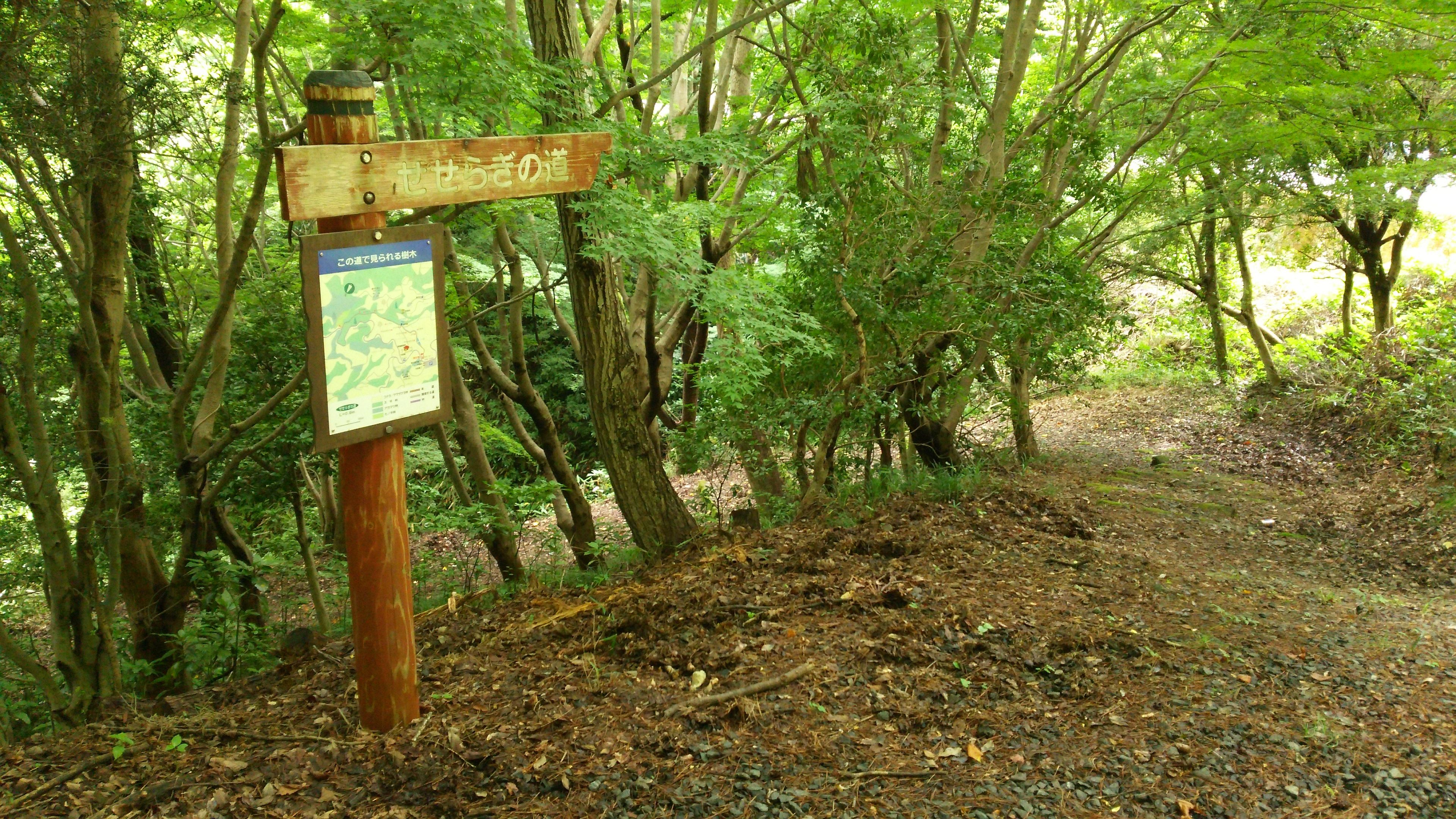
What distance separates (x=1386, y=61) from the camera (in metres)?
8.25

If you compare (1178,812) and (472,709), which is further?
(472,709)

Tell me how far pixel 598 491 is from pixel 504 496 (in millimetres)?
5145

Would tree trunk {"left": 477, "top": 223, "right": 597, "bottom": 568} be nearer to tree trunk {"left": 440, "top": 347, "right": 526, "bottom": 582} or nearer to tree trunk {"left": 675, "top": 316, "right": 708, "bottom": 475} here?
tree trunk {"left": 440, "top": 347, "right": 526, "bottom": 582}

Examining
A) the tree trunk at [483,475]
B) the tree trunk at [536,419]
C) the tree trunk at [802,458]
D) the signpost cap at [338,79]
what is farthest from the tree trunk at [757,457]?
the signpost cap at [338,79]

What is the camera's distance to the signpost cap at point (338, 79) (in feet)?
9.81

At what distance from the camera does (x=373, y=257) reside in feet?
9.76

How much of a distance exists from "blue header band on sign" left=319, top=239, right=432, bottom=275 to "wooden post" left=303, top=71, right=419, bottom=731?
12cm

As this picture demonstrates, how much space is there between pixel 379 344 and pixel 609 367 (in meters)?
3.07

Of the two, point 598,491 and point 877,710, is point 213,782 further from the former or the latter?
point 598,491

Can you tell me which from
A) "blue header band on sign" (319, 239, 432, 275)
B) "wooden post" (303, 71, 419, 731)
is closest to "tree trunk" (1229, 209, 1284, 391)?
"blue header band on sign" (319, 239, 432, 275)

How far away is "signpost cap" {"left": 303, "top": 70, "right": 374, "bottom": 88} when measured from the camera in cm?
299

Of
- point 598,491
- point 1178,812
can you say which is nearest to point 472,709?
point 1178,812

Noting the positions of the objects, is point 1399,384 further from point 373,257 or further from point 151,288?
point 151,288

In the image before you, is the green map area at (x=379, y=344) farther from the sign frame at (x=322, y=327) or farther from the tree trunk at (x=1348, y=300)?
the tree trunk at (x=1348, y=300)
